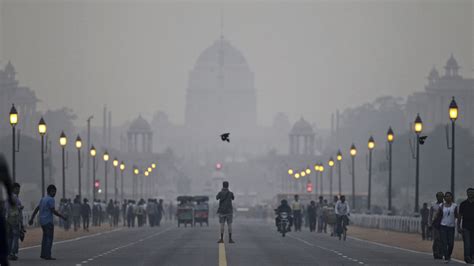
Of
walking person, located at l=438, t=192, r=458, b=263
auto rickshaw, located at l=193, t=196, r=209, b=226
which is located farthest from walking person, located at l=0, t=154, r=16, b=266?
auto rickshaw, located at l=193, t=196, r=209, b=226

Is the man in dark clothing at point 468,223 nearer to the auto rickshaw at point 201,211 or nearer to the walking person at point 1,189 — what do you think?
the walking person at point 1,189

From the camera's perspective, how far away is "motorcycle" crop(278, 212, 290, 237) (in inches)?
2586

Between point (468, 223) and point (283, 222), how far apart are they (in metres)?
29.0

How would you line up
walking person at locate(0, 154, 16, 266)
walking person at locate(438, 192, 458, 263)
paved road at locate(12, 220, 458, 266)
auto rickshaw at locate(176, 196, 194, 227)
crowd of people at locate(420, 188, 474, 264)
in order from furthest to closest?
auto rickshaw at locate(176, 196, 194, 227), walking person at locate(438, 192, 458, 263), paved road at locate(12, 220, 458, 266), crowd of people at locate(420, 188, 474, 264), walking person at locate(0, 154, 16, 266)

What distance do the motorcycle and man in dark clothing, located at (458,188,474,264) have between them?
90.1 feet

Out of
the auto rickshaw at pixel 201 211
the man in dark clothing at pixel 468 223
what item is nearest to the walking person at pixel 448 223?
the man in dark clothing at pixel 468 223

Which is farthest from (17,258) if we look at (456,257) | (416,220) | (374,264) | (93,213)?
(93,213)

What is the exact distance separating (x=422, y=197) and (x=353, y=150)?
85875 mm

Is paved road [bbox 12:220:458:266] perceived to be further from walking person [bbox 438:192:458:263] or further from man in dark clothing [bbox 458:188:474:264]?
man in dark clothing [bbox 458:188:474:264]

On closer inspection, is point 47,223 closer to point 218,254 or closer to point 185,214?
point 218,254

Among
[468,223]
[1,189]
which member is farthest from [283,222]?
[1,189]

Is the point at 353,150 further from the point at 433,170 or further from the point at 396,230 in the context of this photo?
the point at 433,170

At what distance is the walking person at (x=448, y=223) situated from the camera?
39.8 metres

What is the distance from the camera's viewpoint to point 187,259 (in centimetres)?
3975
